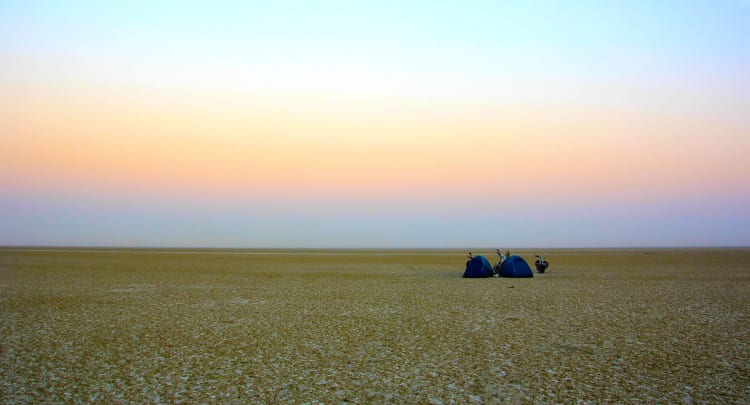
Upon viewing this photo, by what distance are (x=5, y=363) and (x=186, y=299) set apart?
7.91 meters

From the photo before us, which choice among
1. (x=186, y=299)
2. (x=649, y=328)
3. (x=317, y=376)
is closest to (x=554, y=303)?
(x=649, y=328)

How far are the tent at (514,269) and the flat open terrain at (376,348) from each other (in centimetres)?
654

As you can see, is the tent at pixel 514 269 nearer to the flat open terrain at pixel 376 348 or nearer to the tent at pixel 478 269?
the tent at pixel 478 269

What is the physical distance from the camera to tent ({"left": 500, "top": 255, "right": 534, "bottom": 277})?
2364 centimetres

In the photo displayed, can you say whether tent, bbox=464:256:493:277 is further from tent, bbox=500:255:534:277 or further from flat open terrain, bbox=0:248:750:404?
flat open terrain, bbox=0:248:750:404

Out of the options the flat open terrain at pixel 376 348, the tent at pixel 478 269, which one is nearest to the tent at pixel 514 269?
the tent at pixel 478 269

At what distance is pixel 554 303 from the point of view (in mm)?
14688

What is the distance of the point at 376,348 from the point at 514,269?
1584 centimetres

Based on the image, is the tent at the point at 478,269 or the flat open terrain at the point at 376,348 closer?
the flat open terrain at the point at 376,348

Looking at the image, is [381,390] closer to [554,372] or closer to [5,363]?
[554,372]

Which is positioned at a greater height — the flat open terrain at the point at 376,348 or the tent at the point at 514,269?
the tent at the point at 514,269

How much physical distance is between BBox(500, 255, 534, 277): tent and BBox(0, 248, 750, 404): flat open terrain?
6.54m

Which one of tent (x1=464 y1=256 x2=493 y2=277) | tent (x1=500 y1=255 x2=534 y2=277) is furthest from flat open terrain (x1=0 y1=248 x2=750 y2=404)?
tent (x1=464 y1=256 x2=493 y2=277)

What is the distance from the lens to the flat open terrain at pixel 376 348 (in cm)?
675
